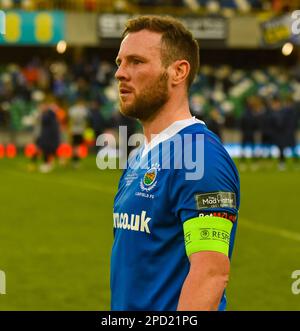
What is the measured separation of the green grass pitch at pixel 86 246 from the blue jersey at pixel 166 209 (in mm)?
4131

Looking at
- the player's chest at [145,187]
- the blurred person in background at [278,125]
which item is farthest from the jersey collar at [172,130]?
the blurred person in background at [278,125]

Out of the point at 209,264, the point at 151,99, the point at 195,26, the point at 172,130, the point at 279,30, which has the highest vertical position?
the point at 195,26

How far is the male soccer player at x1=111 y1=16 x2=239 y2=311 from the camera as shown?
2592 mm

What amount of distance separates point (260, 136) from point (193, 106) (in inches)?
102

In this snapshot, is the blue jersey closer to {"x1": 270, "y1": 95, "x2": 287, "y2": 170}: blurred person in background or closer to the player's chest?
the player's chest

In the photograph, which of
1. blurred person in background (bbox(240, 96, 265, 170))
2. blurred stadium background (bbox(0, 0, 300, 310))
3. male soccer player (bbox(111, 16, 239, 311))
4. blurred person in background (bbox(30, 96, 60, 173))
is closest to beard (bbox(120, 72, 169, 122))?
male soccer player (bbox(111, 16, 239, 311))

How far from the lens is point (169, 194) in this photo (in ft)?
8.81

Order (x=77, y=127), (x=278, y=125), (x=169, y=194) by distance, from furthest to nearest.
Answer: (x=278, y=125)
(x=77, y=127)
(x=169, y=194)

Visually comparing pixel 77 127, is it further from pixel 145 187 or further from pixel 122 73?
pixel 145 187

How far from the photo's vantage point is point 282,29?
31.6 metres

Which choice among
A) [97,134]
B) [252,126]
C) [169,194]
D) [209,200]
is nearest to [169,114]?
[169,194]

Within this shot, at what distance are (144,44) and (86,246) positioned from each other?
297 inches

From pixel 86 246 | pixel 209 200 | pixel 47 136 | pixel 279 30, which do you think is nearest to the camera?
pixel 209 200
